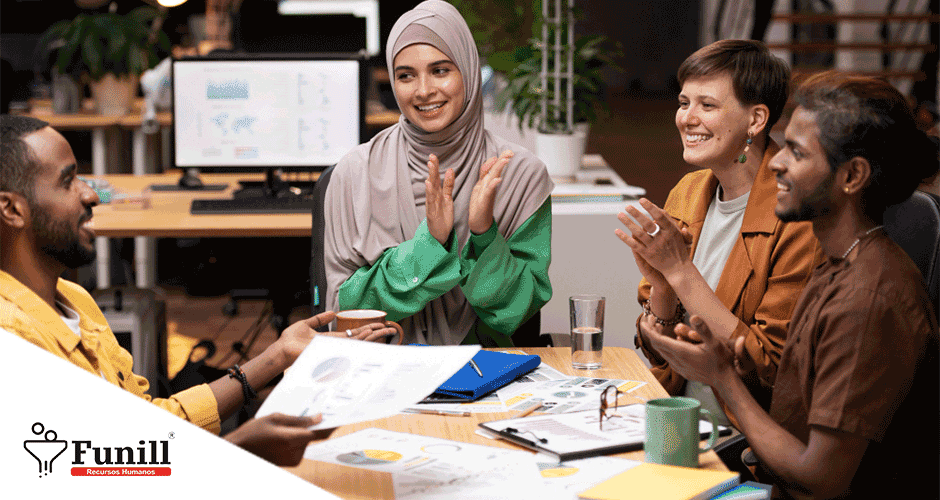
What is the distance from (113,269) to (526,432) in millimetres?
4128

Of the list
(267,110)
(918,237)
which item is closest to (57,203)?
(918,237)

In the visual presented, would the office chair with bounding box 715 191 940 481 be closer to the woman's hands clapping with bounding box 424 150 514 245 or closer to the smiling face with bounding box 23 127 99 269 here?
the woman's hands clapping with bounding box 424 150 514 245

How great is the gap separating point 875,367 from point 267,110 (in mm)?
2557

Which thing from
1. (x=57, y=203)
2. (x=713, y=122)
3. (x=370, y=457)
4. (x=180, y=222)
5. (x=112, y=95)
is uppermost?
Answer: (x=112, y=95)

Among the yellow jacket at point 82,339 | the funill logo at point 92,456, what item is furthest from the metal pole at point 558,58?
the funill logo at point 92,456

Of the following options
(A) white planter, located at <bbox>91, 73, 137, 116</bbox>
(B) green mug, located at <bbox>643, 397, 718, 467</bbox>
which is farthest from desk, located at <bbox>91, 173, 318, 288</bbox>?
(B) green mug, located at <bbox>643, 397, 718, 467</bbox>

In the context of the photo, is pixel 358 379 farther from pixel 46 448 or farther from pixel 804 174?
pixel 804 174

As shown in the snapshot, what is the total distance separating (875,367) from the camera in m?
1.28

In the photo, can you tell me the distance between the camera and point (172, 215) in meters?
3.20

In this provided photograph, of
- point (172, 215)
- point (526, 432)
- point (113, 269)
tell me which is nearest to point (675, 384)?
point (526, 432)

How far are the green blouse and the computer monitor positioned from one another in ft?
4.43

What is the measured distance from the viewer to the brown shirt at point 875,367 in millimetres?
1278

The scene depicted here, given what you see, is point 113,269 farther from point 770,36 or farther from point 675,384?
point 770,36

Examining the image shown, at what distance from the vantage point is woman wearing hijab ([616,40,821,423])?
5.56 ft
